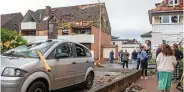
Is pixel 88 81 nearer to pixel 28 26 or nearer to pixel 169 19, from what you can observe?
pixel 169 19

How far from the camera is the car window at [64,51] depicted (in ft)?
25.6

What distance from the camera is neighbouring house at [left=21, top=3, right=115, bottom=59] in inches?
1736

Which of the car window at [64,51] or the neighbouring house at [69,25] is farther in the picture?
the neighbouring house at [69,25]

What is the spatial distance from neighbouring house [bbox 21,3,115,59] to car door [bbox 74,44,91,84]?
33.4m

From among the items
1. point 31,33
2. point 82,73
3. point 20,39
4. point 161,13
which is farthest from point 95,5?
point 82,73

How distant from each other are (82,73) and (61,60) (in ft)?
5.00

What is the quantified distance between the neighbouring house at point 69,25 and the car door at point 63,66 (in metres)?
34.5

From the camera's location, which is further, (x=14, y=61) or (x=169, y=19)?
(x=169, y=19)

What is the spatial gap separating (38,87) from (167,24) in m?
25.5

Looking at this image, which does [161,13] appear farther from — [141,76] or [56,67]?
[56,67]

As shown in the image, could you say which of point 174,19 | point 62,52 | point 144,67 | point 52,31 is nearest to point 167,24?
point 174,19

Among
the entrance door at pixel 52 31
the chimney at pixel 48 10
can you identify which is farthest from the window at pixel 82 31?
the chimney at pixel 48 10

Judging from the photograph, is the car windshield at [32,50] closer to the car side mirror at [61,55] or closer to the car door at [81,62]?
the car side mirror at [61,55]

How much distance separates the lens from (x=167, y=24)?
99.7ft
